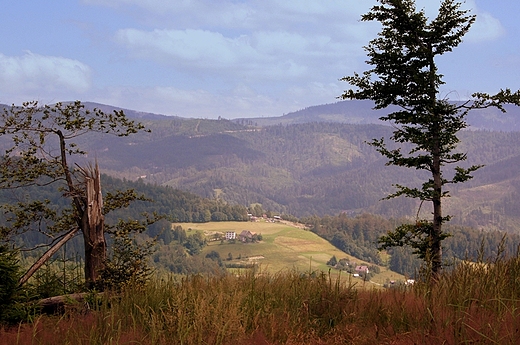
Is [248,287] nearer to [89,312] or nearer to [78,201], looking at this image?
[89,312]

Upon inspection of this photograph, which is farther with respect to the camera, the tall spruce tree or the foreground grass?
the tall spruce tree

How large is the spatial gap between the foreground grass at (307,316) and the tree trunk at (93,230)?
3.47 metres

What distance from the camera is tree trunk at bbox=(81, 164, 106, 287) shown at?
980cm

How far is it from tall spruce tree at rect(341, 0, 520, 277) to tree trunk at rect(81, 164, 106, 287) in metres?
10.2

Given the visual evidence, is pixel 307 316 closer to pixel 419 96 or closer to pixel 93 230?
pixel 93 230

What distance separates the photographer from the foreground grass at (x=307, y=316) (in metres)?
4.60

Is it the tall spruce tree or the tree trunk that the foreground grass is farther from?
the tall spruce tree

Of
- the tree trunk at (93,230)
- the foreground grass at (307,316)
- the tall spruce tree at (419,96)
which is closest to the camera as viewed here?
the foreground grass at (307,316)

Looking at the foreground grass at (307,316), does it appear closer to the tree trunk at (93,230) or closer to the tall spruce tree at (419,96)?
the tree trunk at (93,230)

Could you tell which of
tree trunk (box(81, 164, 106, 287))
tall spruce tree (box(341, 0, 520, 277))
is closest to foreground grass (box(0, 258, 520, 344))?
tree trunk (box(81, 164, 106, 287))

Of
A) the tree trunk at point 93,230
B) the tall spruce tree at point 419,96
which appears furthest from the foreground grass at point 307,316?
the tall spruce tree at point 419,96

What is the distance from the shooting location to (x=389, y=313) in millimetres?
5441

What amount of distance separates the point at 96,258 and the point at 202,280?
3.60 m

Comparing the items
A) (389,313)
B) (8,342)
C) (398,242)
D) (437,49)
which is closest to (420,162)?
(398,242)
